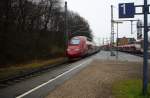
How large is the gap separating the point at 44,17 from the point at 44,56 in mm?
14438

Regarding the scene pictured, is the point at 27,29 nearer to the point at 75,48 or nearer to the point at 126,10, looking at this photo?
the point at 75,48

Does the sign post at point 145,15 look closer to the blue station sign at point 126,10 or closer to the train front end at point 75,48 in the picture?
the blue station sign at point 126,10

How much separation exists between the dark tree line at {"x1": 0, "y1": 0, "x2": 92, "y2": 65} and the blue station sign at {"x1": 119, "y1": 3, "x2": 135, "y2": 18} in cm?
2038

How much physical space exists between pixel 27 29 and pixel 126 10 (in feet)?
117

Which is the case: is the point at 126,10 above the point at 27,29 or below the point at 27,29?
above

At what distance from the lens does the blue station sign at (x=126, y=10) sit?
44.3 feet

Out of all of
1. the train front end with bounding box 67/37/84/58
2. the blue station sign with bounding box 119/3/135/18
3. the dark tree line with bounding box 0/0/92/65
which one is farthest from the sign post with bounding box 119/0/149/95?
the train front end with bounding box 67/37/84/58

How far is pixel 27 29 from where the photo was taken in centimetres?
4819

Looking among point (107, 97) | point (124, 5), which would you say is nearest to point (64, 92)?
point (107, 97)

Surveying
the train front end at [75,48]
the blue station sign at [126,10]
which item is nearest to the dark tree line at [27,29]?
the train front end at [75,48]

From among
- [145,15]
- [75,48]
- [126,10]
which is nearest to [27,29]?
[75,48]

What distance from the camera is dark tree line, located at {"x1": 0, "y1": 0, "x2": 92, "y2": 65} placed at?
34250 mm

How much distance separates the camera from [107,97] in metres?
13.3

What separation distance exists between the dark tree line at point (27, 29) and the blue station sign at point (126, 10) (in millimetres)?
20376
